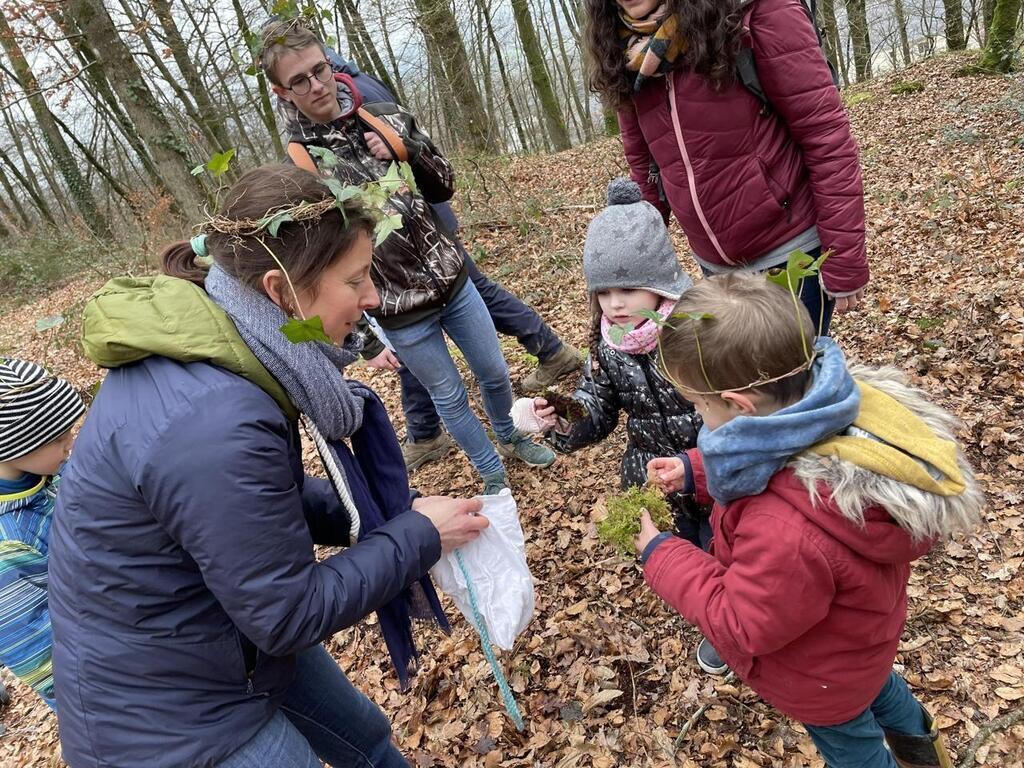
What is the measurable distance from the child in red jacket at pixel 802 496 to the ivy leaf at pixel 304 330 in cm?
90

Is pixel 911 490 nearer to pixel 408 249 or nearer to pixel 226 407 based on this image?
pixel 226 407

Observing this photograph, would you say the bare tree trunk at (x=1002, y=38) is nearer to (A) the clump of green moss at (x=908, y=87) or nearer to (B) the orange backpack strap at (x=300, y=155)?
(A) the clump of green moss at (x=908, y=87)

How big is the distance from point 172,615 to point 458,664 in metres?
2.07

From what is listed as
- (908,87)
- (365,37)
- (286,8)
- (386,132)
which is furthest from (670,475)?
(365,37)

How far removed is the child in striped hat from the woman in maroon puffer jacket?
2493 mm

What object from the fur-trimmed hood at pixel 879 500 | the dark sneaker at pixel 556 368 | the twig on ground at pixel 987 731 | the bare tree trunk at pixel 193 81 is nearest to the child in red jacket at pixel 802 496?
the fur-trimmed hood at pixel 879 500

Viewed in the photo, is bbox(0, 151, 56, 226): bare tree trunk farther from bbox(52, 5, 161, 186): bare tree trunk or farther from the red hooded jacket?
the red hooded jacket

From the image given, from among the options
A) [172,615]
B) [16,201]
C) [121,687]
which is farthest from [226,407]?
[16,201]

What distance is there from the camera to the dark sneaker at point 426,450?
482 centimetres

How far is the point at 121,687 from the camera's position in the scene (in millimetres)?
1529

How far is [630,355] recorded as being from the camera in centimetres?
237

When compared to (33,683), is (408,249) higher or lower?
higher

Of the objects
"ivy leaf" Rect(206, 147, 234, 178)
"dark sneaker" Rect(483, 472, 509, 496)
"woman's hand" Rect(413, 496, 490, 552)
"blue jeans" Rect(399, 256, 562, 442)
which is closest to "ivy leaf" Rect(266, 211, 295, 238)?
"ivy leaf" Rect(206, 147, 234, 178)

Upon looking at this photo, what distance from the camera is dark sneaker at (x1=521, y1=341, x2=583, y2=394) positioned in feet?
16.3
